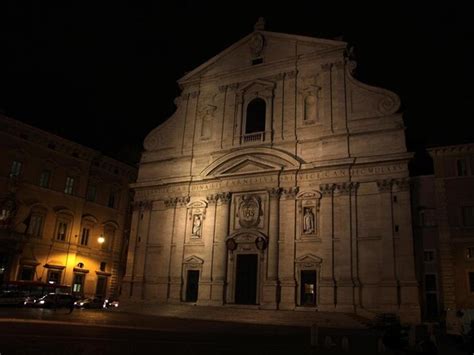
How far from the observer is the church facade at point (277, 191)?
23.6 meters

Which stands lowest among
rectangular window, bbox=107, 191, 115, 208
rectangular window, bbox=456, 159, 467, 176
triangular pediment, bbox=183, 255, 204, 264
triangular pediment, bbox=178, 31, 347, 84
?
triangular pediment, bbox=183, 255, 204, 264

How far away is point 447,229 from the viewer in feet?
81.7

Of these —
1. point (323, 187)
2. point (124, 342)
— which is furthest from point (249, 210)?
point (124, 342)

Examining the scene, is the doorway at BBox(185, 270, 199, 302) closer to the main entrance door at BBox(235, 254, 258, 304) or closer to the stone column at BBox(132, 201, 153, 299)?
the main entrance door at BBox(235, 254, 258, 304)

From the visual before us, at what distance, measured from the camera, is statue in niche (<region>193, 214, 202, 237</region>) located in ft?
94.3

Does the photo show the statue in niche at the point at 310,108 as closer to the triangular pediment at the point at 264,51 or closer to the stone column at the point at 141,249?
the triangular pediment at the point at 264,51

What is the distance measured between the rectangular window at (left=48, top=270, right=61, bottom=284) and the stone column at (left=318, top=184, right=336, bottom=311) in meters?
19.3

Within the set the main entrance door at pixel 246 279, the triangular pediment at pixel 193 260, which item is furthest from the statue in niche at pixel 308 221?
the triangular pediment at pixel 193 260

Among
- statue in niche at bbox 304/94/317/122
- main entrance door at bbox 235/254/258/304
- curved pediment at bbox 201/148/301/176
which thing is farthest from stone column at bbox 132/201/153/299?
statue in niche at bbox 304/94/317/122

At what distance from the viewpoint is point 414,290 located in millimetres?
21844

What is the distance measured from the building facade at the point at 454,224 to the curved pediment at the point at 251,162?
8.31 meters

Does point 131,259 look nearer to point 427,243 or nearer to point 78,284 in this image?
point 78,284

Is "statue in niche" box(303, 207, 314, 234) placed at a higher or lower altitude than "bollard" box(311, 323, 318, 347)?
higher

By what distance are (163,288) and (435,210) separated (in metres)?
17.0
